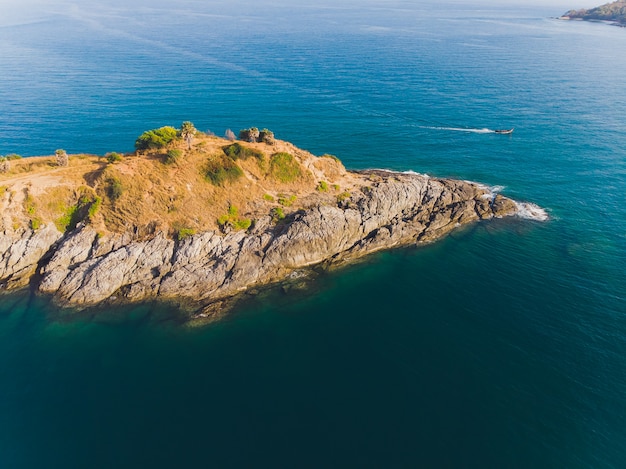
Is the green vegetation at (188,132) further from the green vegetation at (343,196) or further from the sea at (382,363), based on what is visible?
the sea at (382,363)

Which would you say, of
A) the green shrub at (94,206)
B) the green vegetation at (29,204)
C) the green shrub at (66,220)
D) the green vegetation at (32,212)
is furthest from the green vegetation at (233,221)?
the green vegetation at (29,204)

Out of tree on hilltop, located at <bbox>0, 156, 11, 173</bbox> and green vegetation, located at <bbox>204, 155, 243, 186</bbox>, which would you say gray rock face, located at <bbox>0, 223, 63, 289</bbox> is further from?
green vegetation, located at <bbox>204, 155, 243, 186</bbox>

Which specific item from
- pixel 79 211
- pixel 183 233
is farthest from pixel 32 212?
pixel 183 233

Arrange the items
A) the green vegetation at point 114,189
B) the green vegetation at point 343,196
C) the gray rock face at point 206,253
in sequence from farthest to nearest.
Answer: the green vegetation at point 343,196 < the green vegetation at point 114,189 < the gray rock face at point 206,253

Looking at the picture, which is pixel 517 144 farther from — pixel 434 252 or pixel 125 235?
pixel 125 235

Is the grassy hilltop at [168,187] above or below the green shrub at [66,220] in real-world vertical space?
above

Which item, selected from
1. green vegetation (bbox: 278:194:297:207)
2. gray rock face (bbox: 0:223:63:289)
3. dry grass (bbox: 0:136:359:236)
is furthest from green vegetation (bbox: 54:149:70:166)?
green vegetation (bbox: 278:194:297:207)
